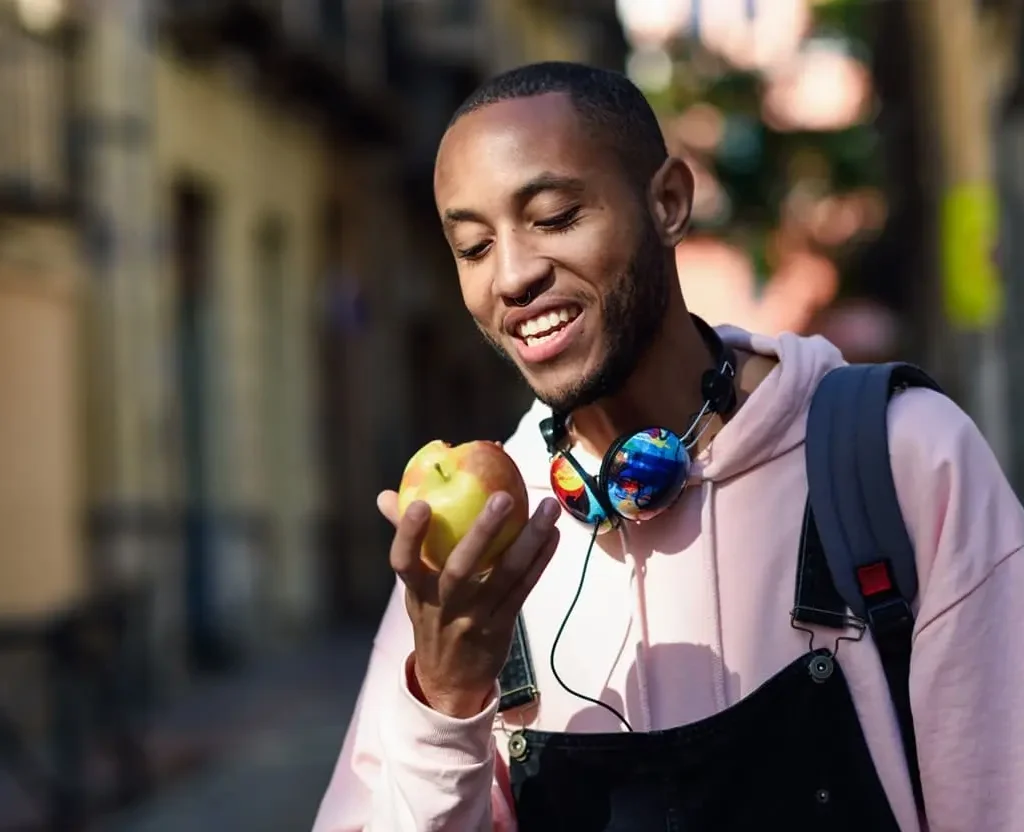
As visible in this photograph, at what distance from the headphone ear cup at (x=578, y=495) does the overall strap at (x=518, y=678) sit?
6.1 inches

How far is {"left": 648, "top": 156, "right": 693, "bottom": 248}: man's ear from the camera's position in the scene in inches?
88.4

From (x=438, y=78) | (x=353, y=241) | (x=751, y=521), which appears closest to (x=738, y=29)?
(x=353, y=241)

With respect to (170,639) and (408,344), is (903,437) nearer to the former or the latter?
(170,639)

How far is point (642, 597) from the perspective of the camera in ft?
7.31

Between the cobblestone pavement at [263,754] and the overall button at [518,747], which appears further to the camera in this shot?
the cobblestone pavement at [263,754]

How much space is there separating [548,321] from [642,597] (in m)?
0.37

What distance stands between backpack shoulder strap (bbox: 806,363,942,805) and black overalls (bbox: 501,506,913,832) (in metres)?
0.04

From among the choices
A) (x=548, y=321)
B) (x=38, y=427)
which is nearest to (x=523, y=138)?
(x=548, y=321)

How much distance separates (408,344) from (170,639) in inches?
436

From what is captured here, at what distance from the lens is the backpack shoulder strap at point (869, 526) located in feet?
6.71

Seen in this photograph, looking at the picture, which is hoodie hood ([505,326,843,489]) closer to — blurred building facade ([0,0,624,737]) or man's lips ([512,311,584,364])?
man's lips ([512,311,584,364])

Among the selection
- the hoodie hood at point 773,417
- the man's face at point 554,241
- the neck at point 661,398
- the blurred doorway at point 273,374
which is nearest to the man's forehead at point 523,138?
the man's face at point 554,241

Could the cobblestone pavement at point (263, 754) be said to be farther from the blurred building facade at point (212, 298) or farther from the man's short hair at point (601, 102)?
the man's short hair at point (601, 102)

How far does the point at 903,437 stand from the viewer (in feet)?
6.83
